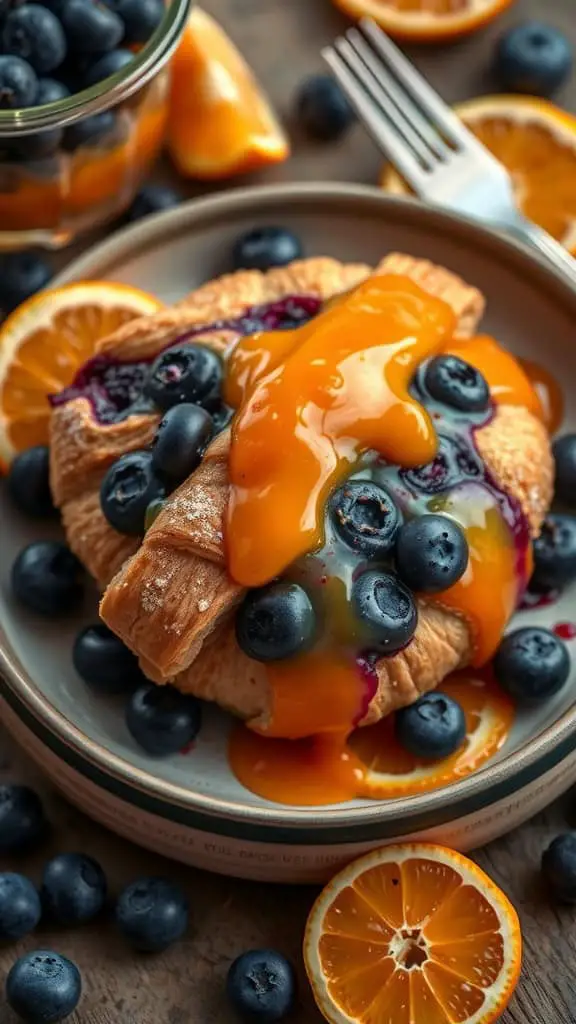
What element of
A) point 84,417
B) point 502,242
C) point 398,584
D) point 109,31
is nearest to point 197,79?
point 109,31

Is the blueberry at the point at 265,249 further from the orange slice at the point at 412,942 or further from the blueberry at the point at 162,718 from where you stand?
the orange slice at the point at 412,942

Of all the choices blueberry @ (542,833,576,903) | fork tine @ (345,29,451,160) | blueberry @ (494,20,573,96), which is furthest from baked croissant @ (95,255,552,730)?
blueberry @ (494,20,573,96)

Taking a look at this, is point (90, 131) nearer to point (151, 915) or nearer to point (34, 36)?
point (34, 36)

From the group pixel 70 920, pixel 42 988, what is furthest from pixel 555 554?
pixel 42 988

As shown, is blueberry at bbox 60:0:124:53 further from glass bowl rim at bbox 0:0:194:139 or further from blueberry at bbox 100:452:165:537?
blueberry at bbox 100:452:165:537

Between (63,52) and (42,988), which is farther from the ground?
(63,52)

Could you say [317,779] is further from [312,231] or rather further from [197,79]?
[197,79]

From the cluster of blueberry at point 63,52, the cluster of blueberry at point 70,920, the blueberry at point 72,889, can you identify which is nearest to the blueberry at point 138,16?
the cluster of blueberry at point 63,52
